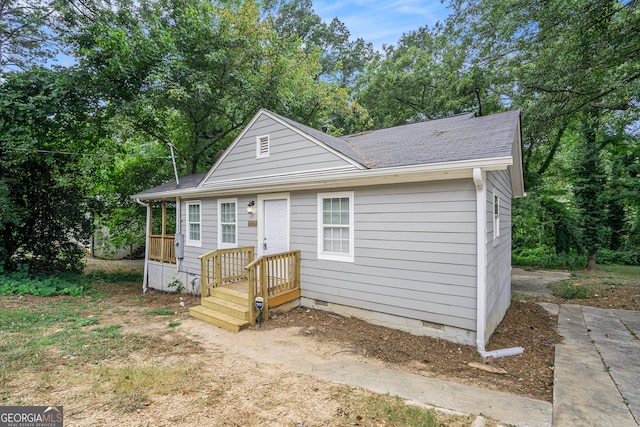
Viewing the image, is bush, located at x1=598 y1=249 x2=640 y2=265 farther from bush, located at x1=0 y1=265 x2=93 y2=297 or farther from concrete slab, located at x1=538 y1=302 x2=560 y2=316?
bush, located at x1=0 y1=265 x2=93 y2=297

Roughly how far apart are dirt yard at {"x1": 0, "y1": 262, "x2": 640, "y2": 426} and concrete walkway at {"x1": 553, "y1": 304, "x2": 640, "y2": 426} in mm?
218

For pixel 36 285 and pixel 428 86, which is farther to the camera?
pixel 428 86

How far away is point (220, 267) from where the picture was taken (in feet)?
19.6

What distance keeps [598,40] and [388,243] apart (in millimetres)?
6245

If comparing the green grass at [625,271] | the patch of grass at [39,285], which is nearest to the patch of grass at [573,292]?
the green grass at [625,271]

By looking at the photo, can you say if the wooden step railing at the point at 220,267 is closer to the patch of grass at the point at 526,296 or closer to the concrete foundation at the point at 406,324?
the concrete foundation at the point at 406,324

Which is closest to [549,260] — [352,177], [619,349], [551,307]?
[551,307]

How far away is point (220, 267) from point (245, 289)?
2.27 feet

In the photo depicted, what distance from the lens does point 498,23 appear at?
24.8 feet

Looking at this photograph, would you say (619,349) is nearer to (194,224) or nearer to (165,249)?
(194,224)

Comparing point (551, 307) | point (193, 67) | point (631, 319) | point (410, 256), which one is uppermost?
point (193, 67)

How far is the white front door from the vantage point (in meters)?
6.41

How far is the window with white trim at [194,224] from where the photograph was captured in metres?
8.49

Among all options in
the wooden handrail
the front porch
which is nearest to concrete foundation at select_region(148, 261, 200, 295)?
the wooden handrail
